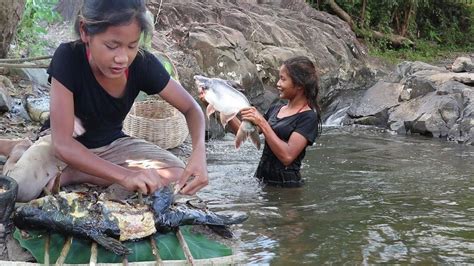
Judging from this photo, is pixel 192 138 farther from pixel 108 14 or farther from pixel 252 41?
pixel 252 41

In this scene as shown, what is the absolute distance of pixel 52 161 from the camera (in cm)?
373

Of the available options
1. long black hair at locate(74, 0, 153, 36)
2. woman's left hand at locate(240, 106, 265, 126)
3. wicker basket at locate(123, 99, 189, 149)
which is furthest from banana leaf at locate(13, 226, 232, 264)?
wicker basket at locate(123, 99, 189, 149)

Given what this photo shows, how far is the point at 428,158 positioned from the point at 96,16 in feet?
19.6

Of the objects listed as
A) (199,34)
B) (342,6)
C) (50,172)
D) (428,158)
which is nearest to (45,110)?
(50,172)

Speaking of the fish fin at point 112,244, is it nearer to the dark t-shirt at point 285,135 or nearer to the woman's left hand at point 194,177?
the woman's left hand at point 194,177

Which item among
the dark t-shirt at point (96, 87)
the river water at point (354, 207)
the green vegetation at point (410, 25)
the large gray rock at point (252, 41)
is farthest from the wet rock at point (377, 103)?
the dark t-shirt at point (96, 87)

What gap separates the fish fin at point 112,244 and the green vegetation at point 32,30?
504 centimetres

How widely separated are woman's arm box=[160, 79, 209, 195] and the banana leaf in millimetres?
276

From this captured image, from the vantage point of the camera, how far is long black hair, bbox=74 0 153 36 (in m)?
3.18

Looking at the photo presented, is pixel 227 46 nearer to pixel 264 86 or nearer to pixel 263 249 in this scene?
pixel 264 86

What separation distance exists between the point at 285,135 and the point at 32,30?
407cm

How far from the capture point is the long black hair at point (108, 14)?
10.4 feet

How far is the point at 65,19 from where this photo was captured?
32.6ft

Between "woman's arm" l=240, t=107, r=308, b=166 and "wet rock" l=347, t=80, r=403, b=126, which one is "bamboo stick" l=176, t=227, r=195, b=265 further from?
"wet rock" l=347, t=80, r=403, b=126
